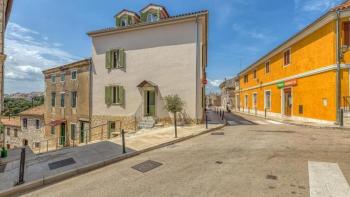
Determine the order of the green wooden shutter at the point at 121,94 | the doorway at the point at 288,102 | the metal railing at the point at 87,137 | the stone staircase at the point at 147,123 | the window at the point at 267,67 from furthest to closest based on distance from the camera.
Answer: the window at the point at 267,67 → the doorway at the point at 288,102 → the metal railing at the point at 87,137 → the green wooden shutter at the point at 121,94 → the stone staircase at the point at 147,123

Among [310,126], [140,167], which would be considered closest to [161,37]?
[140,167]

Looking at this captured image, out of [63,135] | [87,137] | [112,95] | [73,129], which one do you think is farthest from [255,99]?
[63,135]

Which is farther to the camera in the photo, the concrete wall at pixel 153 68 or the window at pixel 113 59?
the window at pixel 113 59

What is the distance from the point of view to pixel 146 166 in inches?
214

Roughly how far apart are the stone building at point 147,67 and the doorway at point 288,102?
802 centimetres

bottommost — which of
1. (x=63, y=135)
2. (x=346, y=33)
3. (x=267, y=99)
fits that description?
(x=63, y=135)

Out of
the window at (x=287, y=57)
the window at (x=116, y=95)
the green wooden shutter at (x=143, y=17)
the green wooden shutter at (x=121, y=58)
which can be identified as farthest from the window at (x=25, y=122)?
the window at (x=287, y=57)

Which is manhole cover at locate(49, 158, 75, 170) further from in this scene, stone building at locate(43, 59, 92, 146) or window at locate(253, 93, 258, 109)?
window at locate(253, 93, 258, 109)

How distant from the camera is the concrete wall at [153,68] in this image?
44.9 ft

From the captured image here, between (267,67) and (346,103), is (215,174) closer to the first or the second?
(346,103)

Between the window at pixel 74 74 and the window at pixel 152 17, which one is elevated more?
the window at pixel 152 17

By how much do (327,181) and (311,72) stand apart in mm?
11927

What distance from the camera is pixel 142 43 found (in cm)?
1514

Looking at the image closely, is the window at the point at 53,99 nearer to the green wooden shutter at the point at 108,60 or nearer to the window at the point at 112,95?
the window at the point at 112,95
